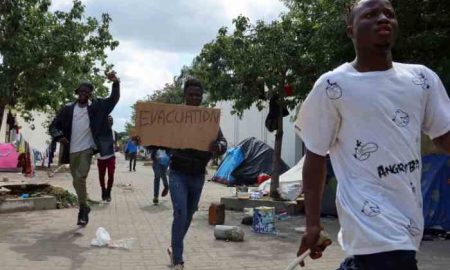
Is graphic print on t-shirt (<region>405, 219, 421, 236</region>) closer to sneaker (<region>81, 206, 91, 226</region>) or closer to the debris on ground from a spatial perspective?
the debris on ground

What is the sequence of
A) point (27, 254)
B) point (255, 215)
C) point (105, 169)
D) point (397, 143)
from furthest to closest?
1. point (105, 169)
2. point (255, 215)
3. point (27, 254)
4. point (397, 143)

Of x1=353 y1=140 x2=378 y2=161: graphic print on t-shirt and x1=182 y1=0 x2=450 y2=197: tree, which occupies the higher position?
x1=182 y1=0 x2=450 y2=197: tree

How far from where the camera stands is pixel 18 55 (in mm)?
10344

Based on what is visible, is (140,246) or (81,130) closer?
(140,246)

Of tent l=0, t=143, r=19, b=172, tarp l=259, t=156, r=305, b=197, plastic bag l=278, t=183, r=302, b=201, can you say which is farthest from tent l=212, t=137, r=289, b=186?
tent l=0, t=143, r=19, b=172

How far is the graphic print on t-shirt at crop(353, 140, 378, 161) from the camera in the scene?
2.63m

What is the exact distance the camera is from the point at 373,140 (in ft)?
8.67

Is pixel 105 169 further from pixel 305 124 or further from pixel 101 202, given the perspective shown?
pixel 305 124

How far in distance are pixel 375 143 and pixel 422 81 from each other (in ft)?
1.35

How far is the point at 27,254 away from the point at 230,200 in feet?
19.1

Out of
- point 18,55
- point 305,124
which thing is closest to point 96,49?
point 18,55

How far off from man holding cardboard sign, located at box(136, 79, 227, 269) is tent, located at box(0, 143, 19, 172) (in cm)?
1998

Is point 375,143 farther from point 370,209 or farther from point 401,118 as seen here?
point 370,209

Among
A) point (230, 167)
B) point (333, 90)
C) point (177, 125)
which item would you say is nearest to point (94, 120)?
point (177, 125)
